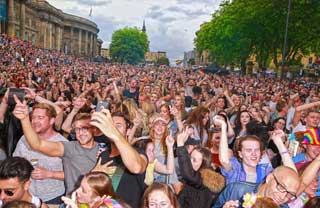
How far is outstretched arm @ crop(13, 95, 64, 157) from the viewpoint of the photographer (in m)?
3.70

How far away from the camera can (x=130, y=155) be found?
3.52 m

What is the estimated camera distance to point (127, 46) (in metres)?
135

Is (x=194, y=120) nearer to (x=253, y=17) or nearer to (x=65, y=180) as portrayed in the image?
(x=65, y=180)

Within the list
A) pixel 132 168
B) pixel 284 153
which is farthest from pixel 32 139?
pixel 284 153

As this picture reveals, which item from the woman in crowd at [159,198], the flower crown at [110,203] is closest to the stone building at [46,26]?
the woman in crowd at [159,198]

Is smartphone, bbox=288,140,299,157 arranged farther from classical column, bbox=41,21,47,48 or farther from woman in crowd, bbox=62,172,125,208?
classical column, bbox=41,21,47,48

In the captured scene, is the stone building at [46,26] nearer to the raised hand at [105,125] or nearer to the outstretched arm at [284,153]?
the outstretched arm at [284,153]

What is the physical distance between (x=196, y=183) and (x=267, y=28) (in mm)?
34701

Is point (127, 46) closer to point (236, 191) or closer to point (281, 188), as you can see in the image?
point (236, 191)

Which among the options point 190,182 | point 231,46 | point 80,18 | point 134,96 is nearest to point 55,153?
point 190,182

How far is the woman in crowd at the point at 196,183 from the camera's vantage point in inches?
169

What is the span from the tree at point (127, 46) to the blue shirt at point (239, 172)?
422 ft

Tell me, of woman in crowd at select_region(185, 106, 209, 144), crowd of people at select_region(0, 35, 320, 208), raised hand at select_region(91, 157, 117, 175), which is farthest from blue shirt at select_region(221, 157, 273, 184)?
woman in crowd at select_region(185, 106, 209, 144)

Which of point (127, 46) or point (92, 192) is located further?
point (127, 46)
